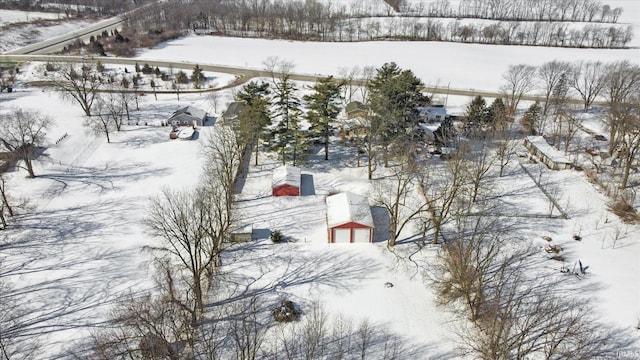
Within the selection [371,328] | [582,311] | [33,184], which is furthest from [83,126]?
[582,311]

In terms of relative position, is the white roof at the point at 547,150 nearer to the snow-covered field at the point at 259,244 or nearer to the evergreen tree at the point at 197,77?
the snow-covered field at the point at 259,244

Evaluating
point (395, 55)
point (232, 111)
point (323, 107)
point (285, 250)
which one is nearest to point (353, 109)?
point (323, 107)

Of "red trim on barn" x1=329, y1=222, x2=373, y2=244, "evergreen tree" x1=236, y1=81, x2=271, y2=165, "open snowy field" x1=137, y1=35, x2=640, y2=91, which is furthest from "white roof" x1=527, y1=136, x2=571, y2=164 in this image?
"evergreen tree" x1=236, y1=81, x2=271, y2=165

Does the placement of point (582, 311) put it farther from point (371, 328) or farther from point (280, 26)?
point (280, 26)

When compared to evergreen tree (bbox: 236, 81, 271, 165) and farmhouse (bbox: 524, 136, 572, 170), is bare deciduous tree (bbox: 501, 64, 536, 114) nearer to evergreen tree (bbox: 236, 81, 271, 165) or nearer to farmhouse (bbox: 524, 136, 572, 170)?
farmhouse (bbox: 524, 136, 572, 170)

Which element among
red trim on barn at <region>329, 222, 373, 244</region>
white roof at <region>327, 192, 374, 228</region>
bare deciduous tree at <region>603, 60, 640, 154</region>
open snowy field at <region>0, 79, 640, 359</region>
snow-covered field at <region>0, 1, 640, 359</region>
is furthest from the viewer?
bare deciduous tree at <region>603, 60, 640, 154</region>

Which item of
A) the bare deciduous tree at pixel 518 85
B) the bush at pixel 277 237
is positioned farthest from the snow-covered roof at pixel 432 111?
the bush at pixel 277 237

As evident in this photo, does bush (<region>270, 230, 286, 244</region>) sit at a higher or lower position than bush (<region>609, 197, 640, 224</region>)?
lower
